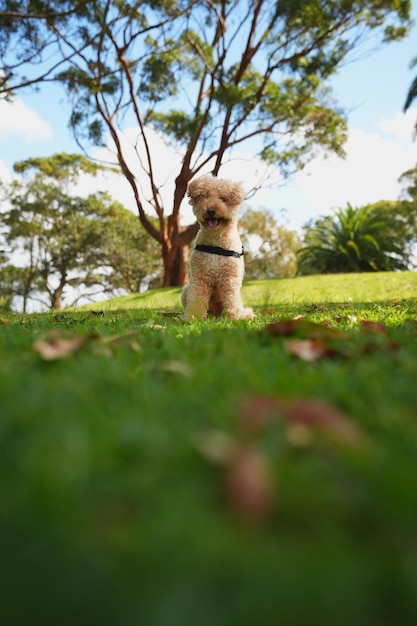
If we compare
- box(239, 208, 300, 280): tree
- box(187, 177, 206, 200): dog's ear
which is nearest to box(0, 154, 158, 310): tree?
box(239, 208, 300, 280): tree

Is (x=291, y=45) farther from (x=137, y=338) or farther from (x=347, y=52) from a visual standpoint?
(x=137, y=338)

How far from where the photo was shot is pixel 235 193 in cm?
450

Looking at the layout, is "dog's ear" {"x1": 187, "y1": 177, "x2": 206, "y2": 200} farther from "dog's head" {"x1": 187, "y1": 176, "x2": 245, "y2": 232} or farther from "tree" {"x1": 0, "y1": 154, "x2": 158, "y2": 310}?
"tree" {"x1": 0, "y1": 154, "x2": 158, "y2": 310}

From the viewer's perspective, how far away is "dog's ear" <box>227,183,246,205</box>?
4496 millimetres

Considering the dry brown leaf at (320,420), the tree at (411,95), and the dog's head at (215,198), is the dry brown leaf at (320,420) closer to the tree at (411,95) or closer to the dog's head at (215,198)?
the dog's head at (215,198)

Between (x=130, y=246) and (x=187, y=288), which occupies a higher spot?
(x=130, y=246)

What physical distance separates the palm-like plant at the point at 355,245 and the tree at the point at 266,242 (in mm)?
11470

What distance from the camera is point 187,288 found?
4.89m

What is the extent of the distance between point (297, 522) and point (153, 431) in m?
0.34

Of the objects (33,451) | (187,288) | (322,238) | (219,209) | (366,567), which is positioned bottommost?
(366,567)

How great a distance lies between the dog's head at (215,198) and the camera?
4.46m

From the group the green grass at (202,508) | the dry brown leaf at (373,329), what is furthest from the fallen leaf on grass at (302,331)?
the green grass at (202,508)

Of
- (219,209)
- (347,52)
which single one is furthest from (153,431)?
(347,52)

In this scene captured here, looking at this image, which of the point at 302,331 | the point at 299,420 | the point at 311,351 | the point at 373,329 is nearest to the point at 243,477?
the point at 299,420
